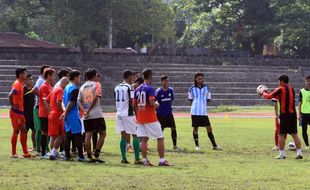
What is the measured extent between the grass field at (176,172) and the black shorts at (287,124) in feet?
2.34

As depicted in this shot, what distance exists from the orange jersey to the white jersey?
0.71 meters

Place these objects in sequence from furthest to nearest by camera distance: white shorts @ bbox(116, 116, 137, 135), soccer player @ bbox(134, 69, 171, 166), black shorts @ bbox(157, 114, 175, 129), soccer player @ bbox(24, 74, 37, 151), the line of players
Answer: black shorts @ bbox(157, 114, 175, 129)
soccer player @ bbox(24, 74, 37, 151)
white shorts @ bbox(116, 116, 137, 135)
the line of players
soccer player @ bbox(134, 69, 171, 166)

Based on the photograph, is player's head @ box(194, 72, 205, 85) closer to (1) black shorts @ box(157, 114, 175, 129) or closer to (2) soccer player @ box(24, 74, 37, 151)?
(1) black shorts @ box(157, 114, 175, 129)

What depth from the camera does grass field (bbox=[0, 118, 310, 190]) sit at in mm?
12406

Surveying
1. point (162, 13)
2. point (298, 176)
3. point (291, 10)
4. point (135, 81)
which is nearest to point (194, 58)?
point (162, 13)

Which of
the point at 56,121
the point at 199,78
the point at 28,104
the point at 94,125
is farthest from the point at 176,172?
the point at 199,78

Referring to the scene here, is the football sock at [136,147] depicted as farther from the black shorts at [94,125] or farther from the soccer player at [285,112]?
the soccer player at [285,112]

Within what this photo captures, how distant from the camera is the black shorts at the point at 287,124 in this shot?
17562 millimetres

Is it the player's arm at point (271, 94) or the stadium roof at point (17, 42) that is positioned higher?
the stadium roof at point (17, 42)

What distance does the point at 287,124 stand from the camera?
17578mm

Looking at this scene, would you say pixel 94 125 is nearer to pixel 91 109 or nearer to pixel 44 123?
pixel 91 109

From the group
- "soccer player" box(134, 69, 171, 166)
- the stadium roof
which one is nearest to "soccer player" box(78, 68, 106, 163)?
"soccer player" box(134, 69, 171, 166)

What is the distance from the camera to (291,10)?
67562mm

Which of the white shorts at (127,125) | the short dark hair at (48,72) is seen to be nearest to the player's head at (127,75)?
the white shorts at (127,125)
